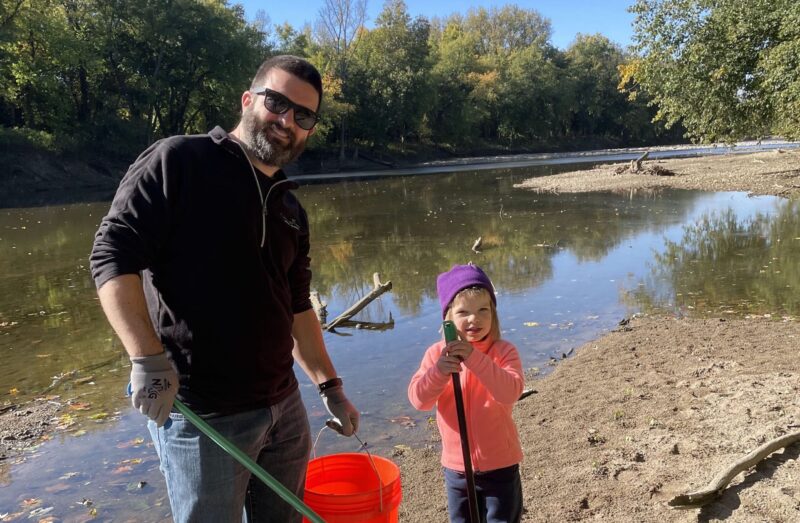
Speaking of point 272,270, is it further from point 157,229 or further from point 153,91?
point 153,91

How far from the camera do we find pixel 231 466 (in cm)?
219

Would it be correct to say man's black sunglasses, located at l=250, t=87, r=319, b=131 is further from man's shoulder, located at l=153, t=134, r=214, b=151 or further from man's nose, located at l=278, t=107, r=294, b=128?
man's shoulder, located at l=153, t=134, r=214, b=151

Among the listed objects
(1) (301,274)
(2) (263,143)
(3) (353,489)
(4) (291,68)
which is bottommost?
(3) (353,489)

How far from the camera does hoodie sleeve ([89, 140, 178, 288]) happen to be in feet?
Result: 6.61

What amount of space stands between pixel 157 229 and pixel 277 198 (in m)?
0.50

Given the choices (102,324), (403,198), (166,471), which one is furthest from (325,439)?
(403,198)

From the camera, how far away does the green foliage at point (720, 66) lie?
53.0 feet

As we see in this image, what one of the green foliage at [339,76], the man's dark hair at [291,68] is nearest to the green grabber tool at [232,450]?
the man's dark hair at [291,68]

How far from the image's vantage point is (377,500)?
2557 mm

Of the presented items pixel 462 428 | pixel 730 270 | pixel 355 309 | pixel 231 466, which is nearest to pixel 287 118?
pixel 231 466

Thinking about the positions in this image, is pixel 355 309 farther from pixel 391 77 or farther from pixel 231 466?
pixel 391 77

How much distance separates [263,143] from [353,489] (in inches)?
67.3

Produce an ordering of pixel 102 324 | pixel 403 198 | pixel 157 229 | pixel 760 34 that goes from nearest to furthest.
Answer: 1. pixel 157 229
2. pixel 102 324
3. pixel 760 34
4. pixel 403 198

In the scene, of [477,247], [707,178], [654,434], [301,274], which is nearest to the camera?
[301,274]
